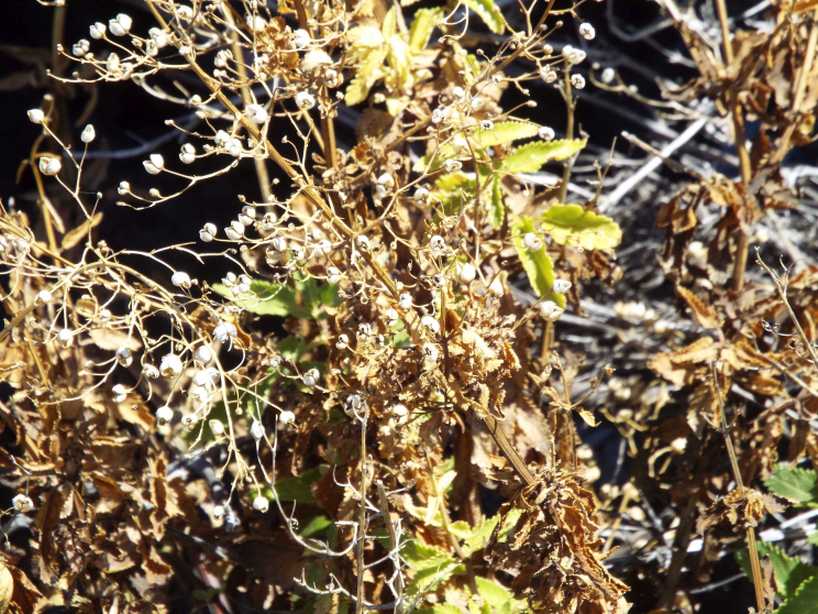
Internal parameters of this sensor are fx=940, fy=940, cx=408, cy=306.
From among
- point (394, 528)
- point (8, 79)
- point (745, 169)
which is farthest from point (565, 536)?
point (8, 79)

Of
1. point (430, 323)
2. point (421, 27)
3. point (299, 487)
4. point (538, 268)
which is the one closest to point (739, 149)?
point (538, 268)

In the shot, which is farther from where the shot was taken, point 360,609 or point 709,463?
point 709,463

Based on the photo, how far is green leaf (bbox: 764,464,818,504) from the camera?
1.53m

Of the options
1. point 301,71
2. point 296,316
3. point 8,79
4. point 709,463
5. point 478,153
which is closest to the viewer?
point 301,71

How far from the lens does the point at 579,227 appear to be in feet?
4.81

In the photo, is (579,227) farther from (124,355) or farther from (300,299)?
(124,355)

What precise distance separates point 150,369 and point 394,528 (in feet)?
1.32

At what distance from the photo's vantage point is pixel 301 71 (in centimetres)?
122

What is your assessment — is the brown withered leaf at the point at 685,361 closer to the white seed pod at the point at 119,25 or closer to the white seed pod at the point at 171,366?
the white seed pod at the point at 171,366

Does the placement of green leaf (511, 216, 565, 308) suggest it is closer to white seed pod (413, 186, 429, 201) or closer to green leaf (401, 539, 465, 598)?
white seed pod (413, 186, 429, 201)

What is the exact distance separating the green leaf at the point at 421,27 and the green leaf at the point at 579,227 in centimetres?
34

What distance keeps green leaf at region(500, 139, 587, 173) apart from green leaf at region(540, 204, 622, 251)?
0.08 meters

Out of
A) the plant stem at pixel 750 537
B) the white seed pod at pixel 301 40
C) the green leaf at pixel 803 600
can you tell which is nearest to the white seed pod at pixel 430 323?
the white seed pod at pixel 301 40

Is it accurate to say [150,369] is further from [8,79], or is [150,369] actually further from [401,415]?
[8,79]
